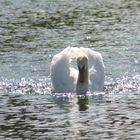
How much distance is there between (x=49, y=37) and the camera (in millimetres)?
28172

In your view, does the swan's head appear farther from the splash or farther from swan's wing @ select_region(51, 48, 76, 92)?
the splash

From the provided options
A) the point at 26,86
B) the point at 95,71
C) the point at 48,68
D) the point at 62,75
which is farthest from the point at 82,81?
the point at 48,68

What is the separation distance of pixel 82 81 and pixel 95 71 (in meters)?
0.80

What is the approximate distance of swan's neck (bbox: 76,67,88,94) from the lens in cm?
2053

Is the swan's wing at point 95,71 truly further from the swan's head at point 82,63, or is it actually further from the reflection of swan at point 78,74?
the swan's head at point 82,63

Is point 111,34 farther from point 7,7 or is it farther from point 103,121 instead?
point 103,121

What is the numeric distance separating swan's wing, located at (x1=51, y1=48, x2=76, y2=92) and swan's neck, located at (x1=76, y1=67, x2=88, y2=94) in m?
0.26

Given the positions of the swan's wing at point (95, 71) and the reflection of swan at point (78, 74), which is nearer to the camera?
the reflection of swan at point (78, 74)

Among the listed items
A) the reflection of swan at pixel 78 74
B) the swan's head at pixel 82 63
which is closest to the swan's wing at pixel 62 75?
the reflection of swan at pixel 78 74

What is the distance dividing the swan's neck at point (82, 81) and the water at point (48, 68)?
0.30m

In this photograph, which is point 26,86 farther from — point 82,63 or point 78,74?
point 82,63

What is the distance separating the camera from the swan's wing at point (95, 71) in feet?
68.2

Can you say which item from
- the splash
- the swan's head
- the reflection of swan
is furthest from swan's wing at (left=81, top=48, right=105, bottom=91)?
the splash

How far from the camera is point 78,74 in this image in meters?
21.0
